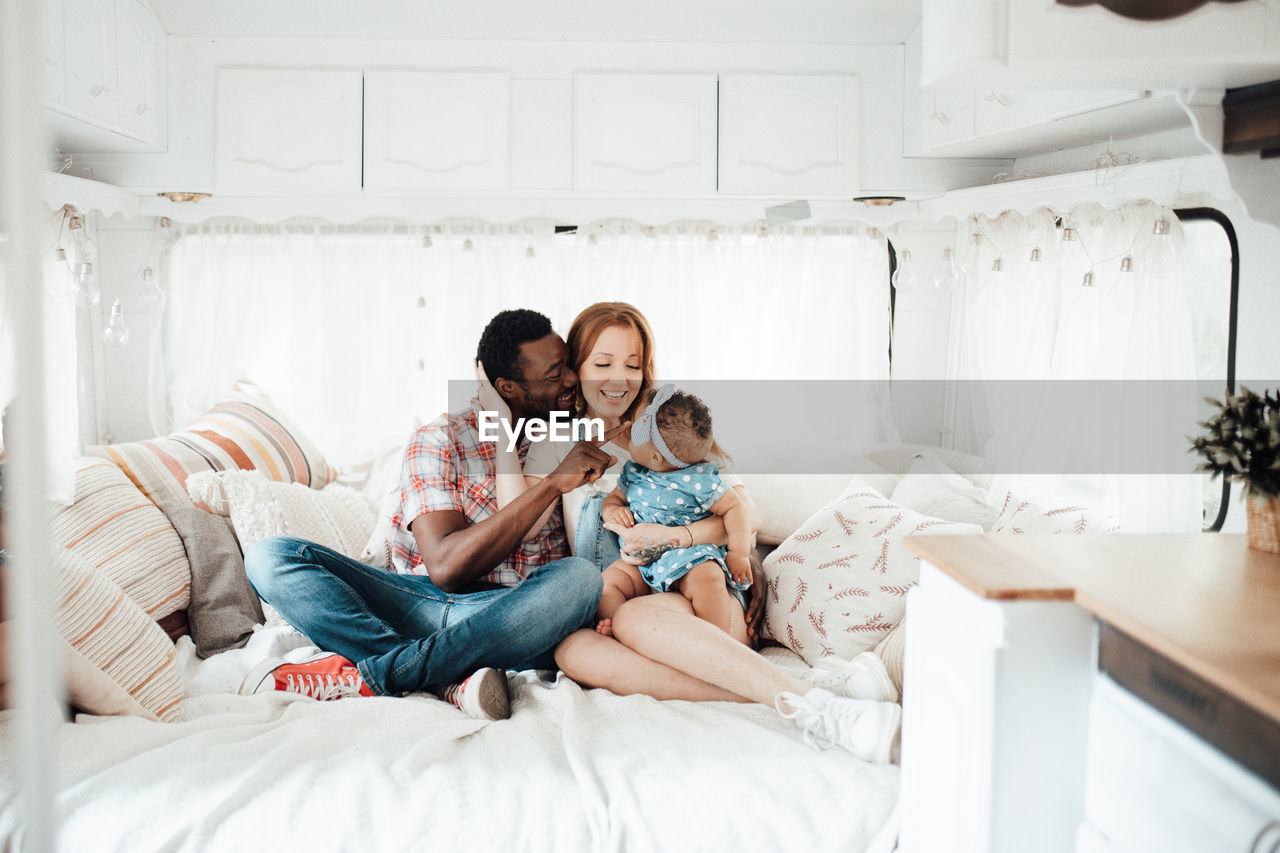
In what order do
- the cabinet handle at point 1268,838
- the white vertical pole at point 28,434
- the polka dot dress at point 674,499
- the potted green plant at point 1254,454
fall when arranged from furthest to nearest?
the polka dot dress at point 674,499
the potted green plant at point 1254,454
the cabinet handle at point 1268,838
the white vertical pole at point 28,434

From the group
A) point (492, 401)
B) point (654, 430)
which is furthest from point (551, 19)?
point (654, 430)

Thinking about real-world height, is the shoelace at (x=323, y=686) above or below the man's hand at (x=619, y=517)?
below

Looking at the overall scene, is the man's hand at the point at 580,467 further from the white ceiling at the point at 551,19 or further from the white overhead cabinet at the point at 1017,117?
the white ceiling at the point at 551,19

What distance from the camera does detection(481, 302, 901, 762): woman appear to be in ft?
5.16

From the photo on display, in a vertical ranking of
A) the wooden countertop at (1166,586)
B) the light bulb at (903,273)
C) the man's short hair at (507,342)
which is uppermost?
the light bulb at (903,273)

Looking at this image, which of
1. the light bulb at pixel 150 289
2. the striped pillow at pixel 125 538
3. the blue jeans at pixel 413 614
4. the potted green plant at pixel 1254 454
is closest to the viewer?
the potted green plant at pixel 1254 454

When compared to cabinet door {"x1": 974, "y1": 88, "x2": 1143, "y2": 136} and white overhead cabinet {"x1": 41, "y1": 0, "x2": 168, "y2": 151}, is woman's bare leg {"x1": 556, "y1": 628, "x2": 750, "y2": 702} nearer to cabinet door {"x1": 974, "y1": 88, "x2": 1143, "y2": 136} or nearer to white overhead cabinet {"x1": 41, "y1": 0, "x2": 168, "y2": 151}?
cabinet door {"x1": 974, "y1": 88, "x2": 1143, "y2": 136}

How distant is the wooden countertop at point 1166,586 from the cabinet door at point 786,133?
1490 mm

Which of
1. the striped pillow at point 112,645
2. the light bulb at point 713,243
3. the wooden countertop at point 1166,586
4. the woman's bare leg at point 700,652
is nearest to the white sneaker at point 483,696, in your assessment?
the woman's bare leg at point 700,652

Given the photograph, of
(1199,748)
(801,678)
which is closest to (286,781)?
(801,678)

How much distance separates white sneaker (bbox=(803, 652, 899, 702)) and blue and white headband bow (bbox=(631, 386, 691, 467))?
601 millimetres

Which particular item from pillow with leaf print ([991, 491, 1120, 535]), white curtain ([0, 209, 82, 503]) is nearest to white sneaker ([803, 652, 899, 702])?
pillow with leaf print ([991, 491, 1120, 535])

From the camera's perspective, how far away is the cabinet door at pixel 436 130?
246 cm

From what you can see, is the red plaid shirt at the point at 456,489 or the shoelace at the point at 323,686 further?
the red plaid shirt at the point at 456,489
